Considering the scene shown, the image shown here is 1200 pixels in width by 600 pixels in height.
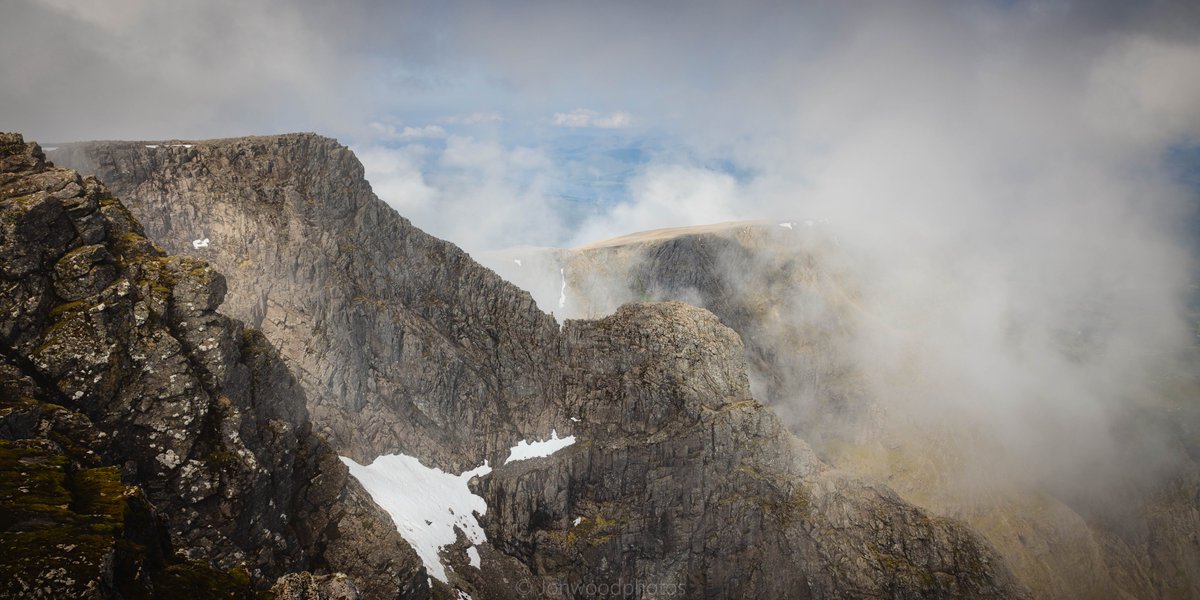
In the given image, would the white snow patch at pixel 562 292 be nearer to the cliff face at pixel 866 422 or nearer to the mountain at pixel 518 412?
the cliff face at pixel 866 422

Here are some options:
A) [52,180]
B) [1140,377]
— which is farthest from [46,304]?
[1140,377]

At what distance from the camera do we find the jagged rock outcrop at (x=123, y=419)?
20109mm

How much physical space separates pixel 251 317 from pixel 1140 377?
252059mm

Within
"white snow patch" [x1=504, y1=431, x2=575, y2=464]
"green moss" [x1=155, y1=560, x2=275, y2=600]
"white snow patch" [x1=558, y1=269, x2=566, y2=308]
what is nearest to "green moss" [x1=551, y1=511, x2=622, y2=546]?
"white snow patch" [x1=504, y1=431, x2=575, y2=464]

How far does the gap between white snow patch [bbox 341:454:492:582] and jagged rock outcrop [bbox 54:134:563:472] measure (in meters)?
2.21

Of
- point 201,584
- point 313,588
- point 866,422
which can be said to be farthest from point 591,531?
point 866,422

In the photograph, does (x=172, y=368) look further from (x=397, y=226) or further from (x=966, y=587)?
(x=966, y=587)

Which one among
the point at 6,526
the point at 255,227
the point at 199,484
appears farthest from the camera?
the point at 255,227

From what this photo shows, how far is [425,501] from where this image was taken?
256 ft

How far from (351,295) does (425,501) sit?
32180 millimetres

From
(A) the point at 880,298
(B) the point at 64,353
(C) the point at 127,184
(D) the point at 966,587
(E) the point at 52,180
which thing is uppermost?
(C) the point at 127,184

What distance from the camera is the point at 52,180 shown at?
37562 mm

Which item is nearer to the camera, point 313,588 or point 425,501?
point 313,588

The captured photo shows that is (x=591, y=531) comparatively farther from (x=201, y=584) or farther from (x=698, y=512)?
(x=201, y=584)
